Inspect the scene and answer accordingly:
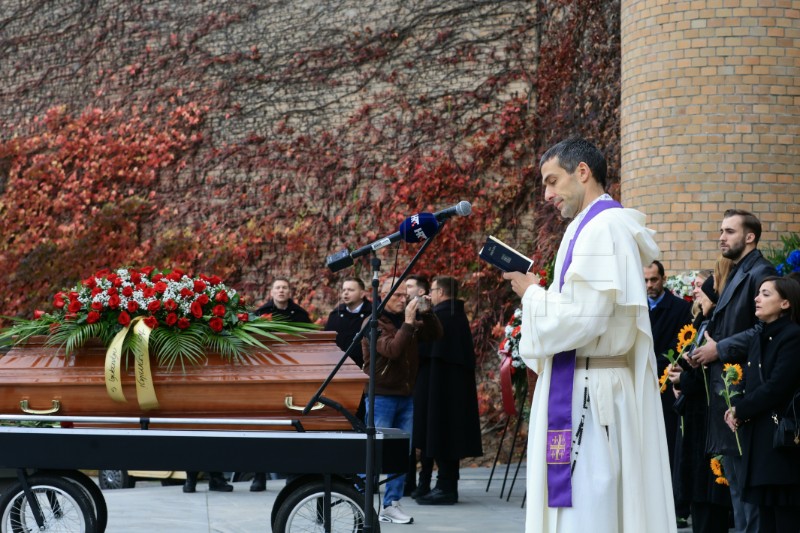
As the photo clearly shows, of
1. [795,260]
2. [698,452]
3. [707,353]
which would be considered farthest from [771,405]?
[795,260]

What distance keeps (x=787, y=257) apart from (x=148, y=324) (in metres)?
3.79

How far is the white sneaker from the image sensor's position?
6.88 meters

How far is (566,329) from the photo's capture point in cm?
352

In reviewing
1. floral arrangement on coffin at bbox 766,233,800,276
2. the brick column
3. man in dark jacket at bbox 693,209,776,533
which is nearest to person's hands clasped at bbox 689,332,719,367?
man in dark jacket at bbox 693,209,776,533

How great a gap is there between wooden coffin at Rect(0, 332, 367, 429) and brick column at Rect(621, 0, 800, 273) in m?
3.73

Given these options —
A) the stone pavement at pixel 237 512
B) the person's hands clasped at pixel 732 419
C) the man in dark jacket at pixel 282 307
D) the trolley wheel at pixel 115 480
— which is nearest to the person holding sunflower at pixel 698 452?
the person's hands clasped at pixel 732 419

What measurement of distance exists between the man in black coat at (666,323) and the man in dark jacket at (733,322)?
3.11 feet

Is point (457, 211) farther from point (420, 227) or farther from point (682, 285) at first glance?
point (682, 285)

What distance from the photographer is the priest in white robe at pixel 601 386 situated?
3.52 m

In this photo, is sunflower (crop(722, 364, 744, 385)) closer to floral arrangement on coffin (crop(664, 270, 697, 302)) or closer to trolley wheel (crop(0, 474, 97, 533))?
floral arrangement on coffin (crop(664, 270, 697, 302))

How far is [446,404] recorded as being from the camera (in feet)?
26.0

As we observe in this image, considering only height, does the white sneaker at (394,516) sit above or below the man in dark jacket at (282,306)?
below

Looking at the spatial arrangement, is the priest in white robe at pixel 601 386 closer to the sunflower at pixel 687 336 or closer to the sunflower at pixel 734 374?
the sunflower at pixel 734 374

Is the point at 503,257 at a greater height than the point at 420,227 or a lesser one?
Answer: lesser
